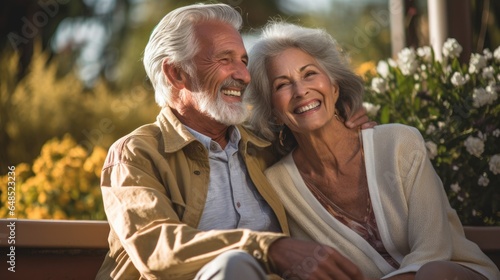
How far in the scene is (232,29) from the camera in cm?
369

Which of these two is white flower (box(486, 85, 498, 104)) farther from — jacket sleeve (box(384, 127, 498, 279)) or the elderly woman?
jacket sleeve (box(384, 127, 498, 279))

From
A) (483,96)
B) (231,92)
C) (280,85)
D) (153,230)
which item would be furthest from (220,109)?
(483,96)

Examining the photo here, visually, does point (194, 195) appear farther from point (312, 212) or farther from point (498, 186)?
point (498, 186)

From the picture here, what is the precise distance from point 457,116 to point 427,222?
4.70 ft

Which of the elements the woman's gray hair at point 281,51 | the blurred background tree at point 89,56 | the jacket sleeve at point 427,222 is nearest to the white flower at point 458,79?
the blurred background tree at point 89,56

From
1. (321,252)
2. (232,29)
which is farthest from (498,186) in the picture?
(321,252)

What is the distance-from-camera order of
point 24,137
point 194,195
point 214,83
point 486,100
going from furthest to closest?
point 24,137 → point 486,100 → point 214,83 → point 194,195

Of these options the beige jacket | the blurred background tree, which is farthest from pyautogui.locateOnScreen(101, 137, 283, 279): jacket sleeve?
the blurred background tree

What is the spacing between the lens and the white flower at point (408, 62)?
485 centimetres

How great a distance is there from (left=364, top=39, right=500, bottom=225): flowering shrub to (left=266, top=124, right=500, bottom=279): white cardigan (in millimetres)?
1030

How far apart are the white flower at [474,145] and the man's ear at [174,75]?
5.46ft

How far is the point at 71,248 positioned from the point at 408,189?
1.48 m

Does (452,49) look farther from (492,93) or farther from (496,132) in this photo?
(496,132)

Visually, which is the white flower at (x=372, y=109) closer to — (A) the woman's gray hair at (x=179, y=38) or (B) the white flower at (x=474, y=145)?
(B) the white flower at (x=474, y=145)
